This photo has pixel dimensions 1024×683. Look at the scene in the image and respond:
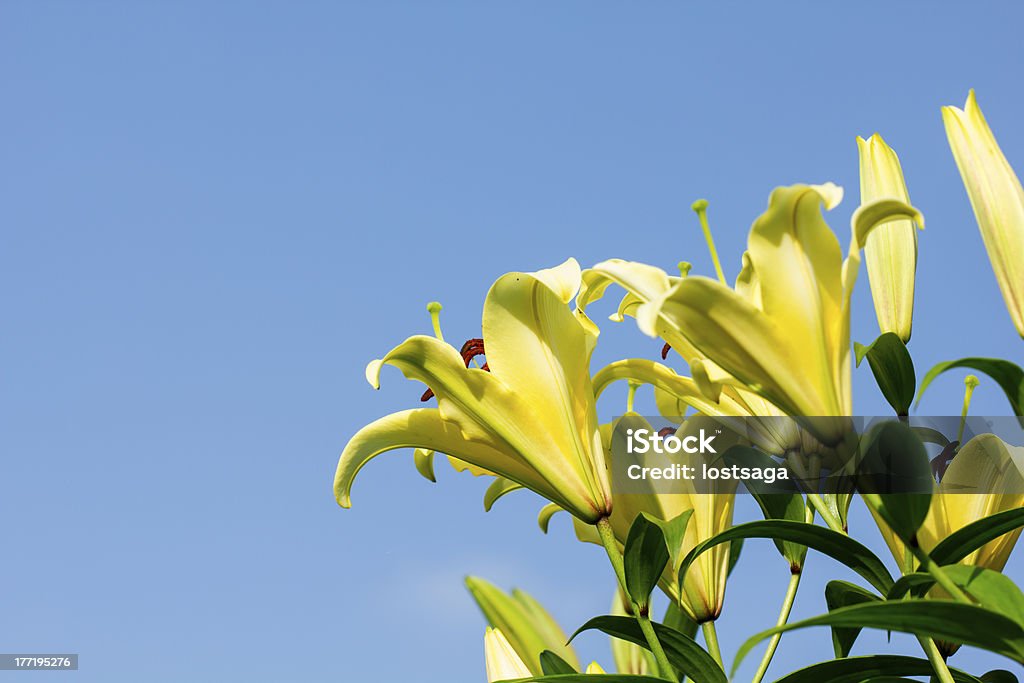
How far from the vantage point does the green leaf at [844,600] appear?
1003 mm

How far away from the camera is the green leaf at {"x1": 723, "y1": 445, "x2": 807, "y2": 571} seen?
0.96m

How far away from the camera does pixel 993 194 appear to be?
3.04 feet

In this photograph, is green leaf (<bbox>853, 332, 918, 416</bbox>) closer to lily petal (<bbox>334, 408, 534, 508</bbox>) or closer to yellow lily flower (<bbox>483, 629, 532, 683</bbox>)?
lily petal (<bbox>334, 408, 534, 508</bbox>)

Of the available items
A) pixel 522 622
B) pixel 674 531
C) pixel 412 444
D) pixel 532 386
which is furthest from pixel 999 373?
pixel 522 622

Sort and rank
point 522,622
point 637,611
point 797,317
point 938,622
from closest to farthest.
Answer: point 938,622
point 797,317
point 637,611
point 522,622

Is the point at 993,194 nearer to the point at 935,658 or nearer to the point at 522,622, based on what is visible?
the point at 935,658

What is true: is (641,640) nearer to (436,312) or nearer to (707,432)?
(707,432)

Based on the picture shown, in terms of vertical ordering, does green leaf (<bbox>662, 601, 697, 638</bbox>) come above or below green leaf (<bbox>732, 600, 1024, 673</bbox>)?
above

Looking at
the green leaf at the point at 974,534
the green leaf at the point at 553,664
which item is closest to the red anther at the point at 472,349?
the green leaf at the point at 553,664

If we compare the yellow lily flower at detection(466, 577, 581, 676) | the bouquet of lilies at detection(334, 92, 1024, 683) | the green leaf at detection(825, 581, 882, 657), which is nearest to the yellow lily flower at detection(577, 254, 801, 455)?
the bouquet of lilies at detection(334, 92, 1024, 683)

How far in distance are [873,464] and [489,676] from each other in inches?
23.7

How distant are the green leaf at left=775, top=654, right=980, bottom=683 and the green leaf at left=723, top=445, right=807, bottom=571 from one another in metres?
0.15

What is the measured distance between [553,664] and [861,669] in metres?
0.33

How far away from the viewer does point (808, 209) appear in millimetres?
757
